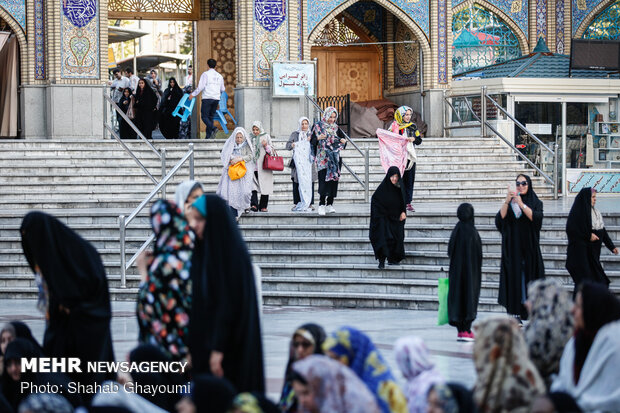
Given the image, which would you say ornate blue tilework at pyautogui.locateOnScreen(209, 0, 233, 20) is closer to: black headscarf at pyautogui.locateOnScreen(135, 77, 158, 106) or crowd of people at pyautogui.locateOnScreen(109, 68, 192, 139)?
crowd of people at pyautogui.locateOnScreen(109, 68, 192, 139)

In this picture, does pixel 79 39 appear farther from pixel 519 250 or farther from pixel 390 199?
pixel 519 250

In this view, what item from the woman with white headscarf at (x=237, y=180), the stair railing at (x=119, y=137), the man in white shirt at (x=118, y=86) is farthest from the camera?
the man in white shirt at (x=118, y=86)

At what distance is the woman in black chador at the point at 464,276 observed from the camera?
30.0ft

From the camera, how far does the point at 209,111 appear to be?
1825 centimetres

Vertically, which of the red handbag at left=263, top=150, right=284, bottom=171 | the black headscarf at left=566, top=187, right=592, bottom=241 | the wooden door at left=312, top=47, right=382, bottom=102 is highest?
the wooden door at left=312, top=47, right=382, bottom=102

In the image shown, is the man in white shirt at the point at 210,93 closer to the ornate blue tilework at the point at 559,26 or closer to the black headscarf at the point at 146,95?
the black headscarf at the point at 146,95

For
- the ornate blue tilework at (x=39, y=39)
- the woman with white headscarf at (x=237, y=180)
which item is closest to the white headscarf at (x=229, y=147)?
the woman with white headscarf at (x=237, y=180)

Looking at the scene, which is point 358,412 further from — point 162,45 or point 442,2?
point 162,45

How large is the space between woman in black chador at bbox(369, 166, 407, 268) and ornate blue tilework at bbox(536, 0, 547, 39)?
10.9 m

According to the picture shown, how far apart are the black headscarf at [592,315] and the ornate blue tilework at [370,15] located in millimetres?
17139

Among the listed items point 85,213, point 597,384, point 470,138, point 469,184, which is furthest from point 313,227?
point 597,384

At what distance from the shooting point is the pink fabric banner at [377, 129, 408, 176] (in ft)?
44.9

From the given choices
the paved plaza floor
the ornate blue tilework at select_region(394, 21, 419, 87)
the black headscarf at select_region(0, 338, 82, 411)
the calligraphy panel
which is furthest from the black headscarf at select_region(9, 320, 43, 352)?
the ornate blue tilework at select_region(394, 21, 419, 87)

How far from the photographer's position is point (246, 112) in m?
19.2
